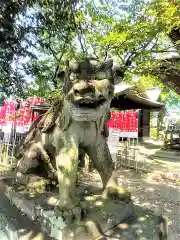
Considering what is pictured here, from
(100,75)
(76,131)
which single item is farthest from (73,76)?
(76,131)

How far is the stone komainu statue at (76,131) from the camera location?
139cm

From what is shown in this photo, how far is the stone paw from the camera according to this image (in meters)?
1.37

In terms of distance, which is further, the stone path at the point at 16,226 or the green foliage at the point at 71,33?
the green foliage at the point at 71,33

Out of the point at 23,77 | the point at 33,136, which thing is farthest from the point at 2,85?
the point at 33,136

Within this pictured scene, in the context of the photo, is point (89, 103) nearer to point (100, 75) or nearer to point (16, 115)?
point (100, 75)

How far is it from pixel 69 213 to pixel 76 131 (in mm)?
505

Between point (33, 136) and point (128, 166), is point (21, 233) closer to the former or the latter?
point (33, 136)

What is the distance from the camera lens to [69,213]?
139 cm

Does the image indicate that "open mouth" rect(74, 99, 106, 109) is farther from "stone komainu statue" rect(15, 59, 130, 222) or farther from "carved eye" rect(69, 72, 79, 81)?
"carved eye" rect(69, 72, 79, 81)

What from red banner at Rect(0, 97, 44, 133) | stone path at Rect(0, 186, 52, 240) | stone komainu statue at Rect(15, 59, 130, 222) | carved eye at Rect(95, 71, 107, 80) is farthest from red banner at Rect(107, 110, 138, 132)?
carved eye at Rect(95, 71, 107, 80)

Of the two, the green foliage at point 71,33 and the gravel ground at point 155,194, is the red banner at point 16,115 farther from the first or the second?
the gravel ground at point 155,194

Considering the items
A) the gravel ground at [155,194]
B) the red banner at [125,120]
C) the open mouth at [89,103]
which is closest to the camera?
the open mouth at [89,103]

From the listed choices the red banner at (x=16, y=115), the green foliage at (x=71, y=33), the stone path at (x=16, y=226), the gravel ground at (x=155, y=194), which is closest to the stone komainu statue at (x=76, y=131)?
the stone path at (x=16, y=226)

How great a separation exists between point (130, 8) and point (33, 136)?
246 inches
